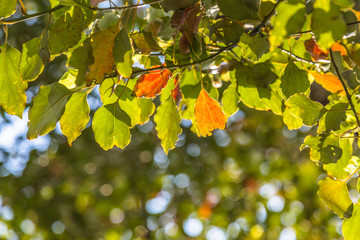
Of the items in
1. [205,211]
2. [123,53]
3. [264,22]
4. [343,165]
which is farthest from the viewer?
[205,211]

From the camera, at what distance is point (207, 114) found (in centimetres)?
82

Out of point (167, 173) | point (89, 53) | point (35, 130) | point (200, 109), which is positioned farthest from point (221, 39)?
point (167, 173)

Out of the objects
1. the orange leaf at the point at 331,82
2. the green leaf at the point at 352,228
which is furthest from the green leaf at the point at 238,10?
the green leaf at the point at 352,228

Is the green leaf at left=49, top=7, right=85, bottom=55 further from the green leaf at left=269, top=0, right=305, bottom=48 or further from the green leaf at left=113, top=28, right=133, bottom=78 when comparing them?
the green leaf at left=269, top=0, right=305, bottom=48

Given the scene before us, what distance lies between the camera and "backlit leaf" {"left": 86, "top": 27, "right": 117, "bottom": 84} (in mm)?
626

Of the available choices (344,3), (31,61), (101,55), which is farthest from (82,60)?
(344,3)

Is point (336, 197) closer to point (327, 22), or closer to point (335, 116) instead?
point (335, 116)

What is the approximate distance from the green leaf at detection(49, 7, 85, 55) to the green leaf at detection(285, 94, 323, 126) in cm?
36

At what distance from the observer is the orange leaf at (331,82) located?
0.85 meters

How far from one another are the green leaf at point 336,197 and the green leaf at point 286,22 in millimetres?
392

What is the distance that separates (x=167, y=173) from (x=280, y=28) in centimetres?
404

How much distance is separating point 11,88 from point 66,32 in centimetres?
13

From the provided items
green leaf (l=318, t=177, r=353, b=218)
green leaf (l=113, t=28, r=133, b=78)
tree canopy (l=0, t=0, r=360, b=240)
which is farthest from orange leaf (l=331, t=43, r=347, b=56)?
green leaf (l=113, t=28, r=133, b=78)

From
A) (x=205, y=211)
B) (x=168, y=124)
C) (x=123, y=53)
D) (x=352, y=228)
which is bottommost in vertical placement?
(x=205, y=211)
